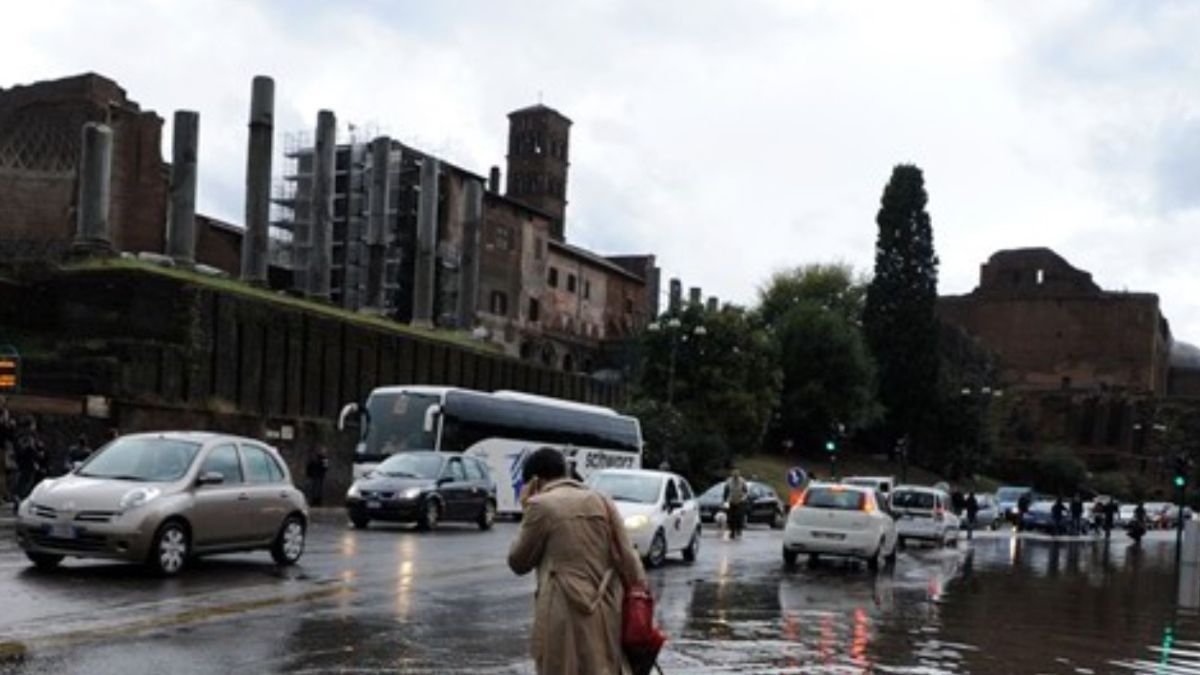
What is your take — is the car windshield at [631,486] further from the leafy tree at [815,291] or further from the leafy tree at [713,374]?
the leafy tree at [815,291]

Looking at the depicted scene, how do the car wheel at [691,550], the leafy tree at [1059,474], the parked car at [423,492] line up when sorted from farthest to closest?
the leafy tree at [1059,474]
the parked car at [423,492]
the car wheel at [691,550]

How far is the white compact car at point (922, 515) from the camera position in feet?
125

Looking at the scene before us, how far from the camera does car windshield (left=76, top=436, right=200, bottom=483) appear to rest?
1573 centimetres

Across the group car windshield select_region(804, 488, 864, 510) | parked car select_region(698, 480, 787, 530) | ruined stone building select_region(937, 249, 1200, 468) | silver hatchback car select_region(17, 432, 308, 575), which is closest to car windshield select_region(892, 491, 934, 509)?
parked car select_region(698, 480, 787, 530)

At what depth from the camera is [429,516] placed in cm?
2761

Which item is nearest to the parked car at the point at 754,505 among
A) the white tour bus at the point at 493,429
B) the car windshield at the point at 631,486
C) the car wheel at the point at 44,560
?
the white tour bus at the point at 493,429

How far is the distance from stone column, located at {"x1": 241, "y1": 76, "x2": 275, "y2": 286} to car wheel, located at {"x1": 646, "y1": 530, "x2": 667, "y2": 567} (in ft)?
108

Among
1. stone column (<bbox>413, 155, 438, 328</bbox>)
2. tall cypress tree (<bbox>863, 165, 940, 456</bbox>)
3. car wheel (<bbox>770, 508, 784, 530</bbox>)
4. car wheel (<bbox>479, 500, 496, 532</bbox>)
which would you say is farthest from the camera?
tall cypress tree (<bbox>863, 165, 940, 456</bbox>)

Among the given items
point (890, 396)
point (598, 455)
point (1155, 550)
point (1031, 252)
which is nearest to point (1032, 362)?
point (1031, 252)

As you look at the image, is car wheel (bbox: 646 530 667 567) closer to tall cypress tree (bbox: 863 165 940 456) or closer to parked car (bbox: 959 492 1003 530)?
parked car (bbox: 959 492 1003 530)

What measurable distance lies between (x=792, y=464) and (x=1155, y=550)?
3635cm

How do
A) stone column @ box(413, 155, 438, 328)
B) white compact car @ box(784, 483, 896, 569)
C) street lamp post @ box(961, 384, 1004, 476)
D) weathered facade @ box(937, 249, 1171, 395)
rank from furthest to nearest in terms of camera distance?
weathered facade @ box(937, 249, 1171, 395) < street lamp post @ box(961, 384, 1004, 476) < stone column @ box(413, 155, 438, 328) < white compact car @ box(784, 483, 896, 569)

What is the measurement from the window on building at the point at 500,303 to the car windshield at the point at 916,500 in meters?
51.2

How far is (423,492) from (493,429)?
950cm
